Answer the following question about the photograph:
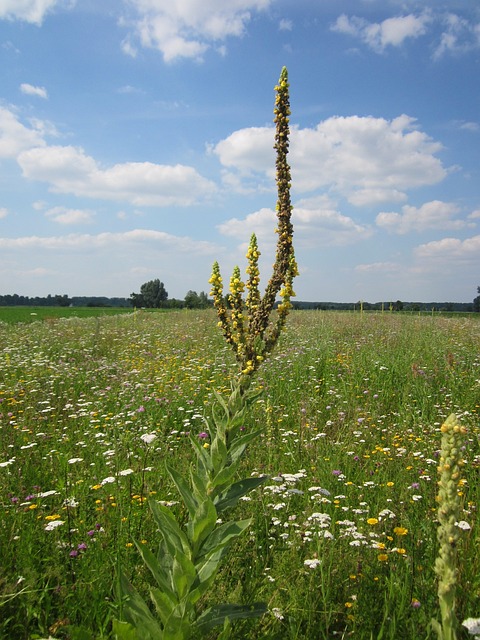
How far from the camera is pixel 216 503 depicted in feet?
6.82

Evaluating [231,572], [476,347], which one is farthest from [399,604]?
[476,347]

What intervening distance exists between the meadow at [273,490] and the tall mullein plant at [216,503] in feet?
0.89

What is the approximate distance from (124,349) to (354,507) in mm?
8468

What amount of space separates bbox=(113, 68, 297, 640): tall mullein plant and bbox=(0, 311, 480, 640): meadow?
0.27 m

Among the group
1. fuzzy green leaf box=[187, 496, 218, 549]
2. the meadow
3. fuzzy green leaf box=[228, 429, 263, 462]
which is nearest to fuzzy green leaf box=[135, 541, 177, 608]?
fuzzy green leaf box=[187, 496, 218, 549]

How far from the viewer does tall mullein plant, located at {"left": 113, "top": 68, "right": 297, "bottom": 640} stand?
1.84 meters

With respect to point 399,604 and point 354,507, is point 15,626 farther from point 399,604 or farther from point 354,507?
point 354,507

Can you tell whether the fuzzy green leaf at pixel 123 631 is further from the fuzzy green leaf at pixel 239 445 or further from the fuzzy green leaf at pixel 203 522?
the fuzzy green leaf at pixel 239 445

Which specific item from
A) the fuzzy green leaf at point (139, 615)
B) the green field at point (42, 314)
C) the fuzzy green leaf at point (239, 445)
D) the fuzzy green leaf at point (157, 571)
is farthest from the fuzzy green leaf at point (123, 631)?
the green field at point (42, 314)

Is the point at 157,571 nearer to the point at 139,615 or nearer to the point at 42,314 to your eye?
the point at 139,615

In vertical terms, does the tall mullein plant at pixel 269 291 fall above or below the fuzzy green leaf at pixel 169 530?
above

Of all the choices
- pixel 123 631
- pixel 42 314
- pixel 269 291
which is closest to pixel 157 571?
pixel 123 631

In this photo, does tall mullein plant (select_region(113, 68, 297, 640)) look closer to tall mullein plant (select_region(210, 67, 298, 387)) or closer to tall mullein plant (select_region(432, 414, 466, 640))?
tall mullein plant (select_region(210, 67, 298, 387))

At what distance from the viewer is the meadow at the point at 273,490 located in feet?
7.82
